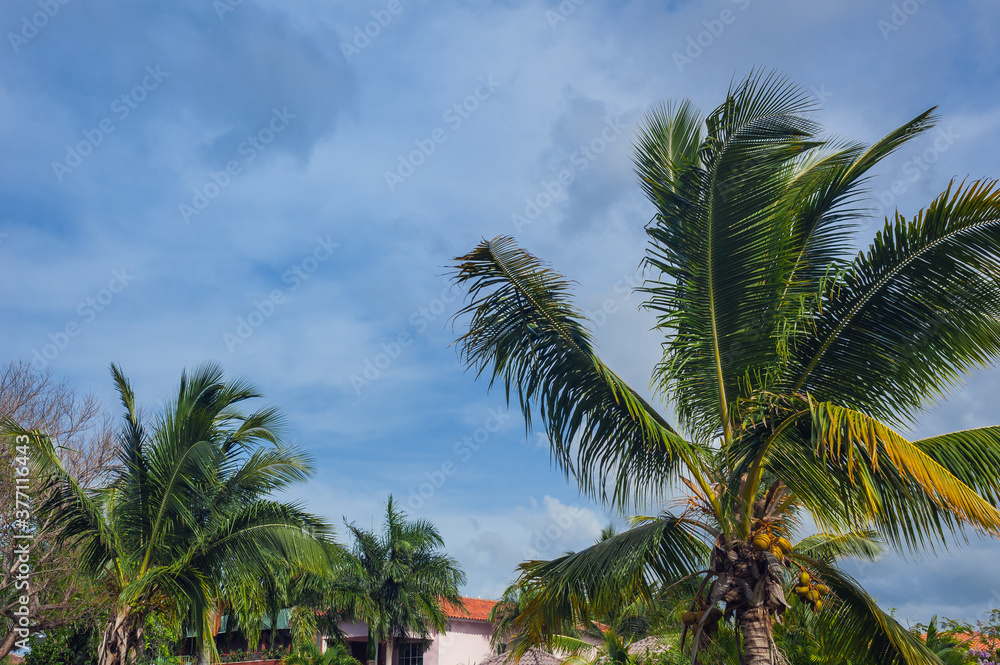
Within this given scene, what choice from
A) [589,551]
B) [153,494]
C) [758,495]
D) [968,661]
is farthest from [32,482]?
[968,661]

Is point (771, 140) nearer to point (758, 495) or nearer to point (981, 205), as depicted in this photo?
point (981, 205)

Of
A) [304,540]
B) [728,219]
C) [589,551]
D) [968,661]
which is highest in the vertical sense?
[728,219]

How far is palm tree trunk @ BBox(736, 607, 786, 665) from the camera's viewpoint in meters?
6.33

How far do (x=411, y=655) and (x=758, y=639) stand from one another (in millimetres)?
27060

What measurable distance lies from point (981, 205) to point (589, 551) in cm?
442

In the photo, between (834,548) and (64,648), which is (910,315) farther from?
(64,648)

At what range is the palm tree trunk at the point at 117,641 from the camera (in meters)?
11.5

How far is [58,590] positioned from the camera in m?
18.7

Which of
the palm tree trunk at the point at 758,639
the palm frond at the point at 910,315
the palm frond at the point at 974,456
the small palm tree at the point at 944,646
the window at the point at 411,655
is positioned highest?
the palm frond at the point at 910,315

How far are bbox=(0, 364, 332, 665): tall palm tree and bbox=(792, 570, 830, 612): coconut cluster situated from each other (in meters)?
8.31

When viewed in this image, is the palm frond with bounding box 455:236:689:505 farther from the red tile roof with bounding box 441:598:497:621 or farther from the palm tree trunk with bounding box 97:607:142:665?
the red tile roof with bounding box 441:598:497:621

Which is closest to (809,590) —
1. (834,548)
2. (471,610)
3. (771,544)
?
(771,544)

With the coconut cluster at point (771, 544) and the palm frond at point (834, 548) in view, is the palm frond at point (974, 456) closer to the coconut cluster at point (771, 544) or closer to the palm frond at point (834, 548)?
the coconut cluster at point (771, 544)

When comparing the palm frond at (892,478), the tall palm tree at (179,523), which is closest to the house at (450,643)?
the tall palm tree at (179,523)
